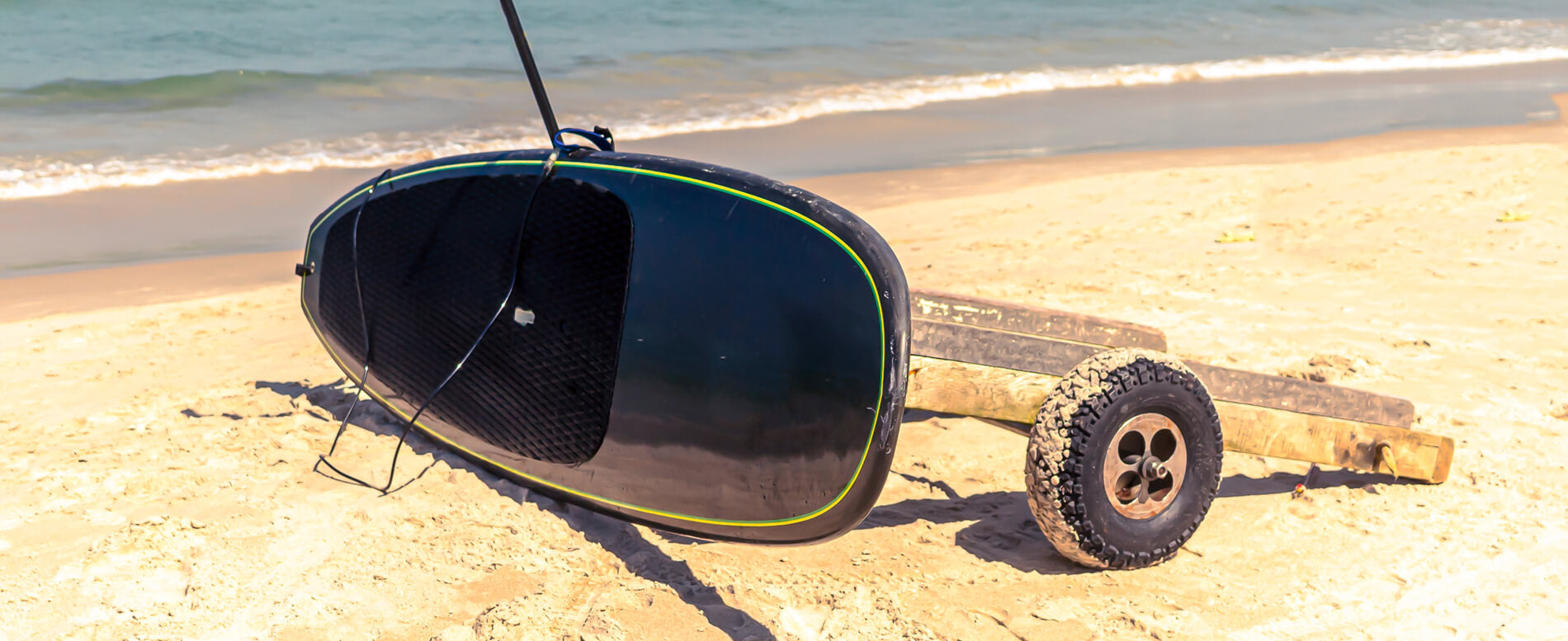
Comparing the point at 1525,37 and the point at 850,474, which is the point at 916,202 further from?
the point at 1525,37

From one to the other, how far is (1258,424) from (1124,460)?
53 centimetres

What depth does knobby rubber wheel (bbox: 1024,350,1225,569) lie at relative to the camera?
2812mm

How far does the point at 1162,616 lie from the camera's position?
2.91m

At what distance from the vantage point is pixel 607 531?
337 cm

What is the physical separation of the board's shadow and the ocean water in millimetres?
5916

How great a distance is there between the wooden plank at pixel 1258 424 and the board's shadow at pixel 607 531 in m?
0.76

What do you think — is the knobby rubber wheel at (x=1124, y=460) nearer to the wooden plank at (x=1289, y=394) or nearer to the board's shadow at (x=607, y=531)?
the wooden plank at (x=1289, y=394)

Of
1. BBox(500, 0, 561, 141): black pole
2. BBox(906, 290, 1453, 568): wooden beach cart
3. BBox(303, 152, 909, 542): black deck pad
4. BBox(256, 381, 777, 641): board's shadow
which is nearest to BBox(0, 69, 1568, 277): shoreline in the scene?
BBox(256, 381, 777, 641): board's shadow

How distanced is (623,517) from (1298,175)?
7428mm

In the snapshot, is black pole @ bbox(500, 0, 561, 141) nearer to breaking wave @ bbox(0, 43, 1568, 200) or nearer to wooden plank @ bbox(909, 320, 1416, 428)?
wooden plank @ bbox(909, 320, 1416, 428)

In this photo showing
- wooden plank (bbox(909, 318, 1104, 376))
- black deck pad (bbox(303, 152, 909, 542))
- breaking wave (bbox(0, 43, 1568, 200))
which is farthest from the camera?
breaking wave (bbox(0, 43, 1568, 200))

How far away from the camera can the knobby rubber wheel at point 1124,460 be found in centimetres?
281

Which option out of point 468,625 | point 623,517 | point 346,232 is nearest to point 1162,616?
point 623,517

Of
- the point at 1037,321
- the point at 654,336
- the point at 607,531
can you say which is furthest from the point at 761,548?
the point at 1037,321
